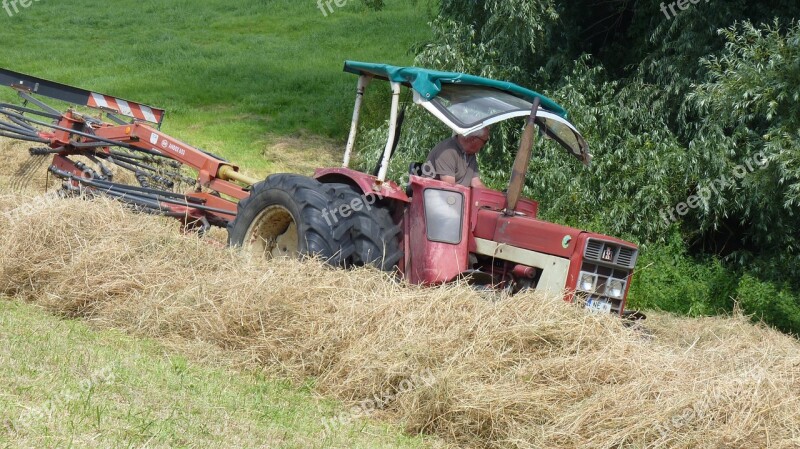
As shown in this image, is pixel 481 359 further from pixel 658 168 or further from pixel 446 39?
pixel 446 39

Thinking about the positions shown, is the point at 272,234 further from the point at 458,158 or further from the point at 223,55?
the point at 223,55

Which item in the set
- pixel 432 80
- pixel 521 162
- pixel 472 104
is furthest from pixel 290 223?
pixel 521 162

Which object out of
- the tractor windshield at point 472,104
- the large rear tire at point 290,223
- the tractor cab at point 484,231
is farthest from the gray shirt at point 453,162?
the large rear tire at point 290,223

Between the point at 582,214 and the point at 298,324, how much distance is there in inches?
263

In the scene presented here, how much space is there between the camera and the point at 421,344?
20.4 ft

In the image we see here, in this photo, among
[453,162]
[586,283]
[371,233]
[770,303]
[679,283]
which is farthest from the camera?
[679,283]

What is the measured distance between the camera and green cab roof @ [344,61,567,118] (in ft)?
25.7

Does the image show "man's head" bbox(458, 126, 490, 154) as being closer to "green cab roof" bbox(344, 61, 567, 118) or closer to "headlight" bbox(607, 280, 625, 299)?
"green cab roof" bbox(344, 61, 567, 118)

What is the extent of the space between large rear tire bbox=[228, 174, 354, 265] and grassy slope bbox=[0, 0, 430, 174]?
25.5ft

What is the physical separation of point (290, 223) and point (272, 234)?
0.20m

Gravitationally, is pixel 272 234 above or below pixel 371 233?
below

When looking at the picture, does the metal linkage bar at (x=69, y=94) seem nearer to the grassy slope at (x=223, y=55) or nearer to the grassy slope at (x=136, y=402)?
the grassy slope at (x=136, y=402)

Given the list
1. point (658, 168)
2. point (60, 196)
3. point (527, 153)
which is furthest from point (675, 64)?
point (60, 196)

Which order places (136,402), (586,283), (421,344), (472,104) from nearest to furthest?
(136,402) → (421,344) → (586,283) → (472,104)
